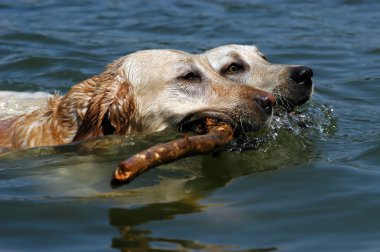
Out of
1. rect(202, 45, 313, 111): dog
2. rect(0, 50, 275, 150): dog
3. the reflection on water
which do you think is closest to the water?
the reflection on water

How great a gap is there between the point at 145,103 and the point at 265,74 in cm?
163

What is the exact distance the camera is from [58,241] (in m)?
4.90

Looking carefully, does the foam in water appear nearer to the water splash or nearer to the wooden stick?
the water splash

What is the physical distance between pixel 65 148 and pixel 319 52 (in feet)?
19.0

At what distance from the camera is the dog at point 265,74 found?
7426 millimetres

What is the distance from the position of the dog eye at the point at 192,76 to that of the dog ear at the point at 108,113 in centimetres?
45

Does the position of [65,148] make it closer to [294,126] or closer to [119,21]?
[294,126]

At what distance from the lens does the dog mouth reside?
6168mm

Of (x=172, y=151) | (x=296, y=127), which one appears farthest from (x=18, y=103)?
(x=172, y=151)

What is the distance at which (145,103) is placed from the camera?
6445 millimetres

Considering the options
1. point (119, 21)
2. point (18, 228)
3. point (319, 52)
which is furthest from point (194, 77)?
point (119, 21)

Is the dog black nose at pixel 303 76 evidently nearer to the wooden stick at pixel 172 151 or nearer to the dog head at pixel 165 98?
the dog head at pixel 165 98

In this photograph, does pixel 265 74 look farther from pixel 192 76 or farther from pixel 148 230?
pixel 148 230

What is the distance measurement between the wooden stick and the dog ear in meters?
0.64
